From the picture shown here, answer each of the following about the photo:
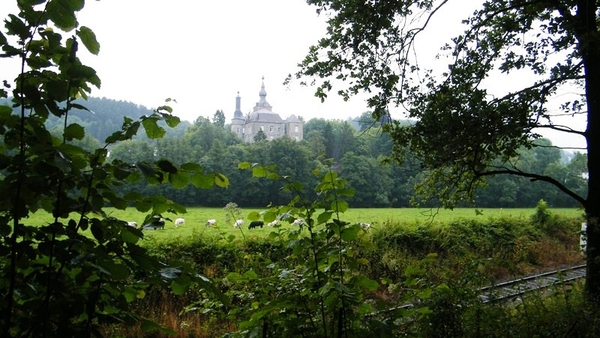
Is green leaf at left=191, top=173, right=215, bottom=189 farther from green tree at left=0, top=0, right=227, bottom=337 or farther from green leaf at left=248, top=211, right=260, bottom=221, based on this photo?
green leaf at left=248, top=211, right=260, bottom=221

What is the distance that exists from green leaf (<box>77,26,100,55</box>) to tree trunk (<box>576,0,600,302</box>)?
18.7 feet

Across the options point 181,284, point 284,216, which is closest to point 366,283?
point 284,216

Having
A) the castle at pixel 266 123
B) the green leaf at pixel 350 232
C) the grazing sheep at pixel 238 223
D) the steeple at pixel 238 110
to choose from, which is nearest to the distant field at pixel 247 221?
the grazing sheep at pixel 238 223

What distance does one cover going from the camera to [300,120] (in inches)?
3733

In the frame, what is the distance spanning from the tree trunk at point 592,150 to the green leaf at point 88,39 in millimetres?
5695

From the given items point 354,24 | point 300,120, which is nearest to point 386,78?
point 354,24

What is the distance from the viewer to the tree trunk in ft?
17.4

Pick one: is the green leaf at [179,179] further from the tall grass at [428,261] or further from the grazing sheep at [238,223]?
the grazing sheep at [238,223]

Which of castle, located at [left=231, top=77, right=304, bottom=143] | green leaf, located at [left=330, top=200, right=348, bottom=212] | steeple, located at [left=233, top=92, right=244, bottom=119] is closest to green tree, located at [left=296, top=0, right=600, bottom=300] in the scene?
green leaf, located at [left=330, top=200, right=348, bottom=212]

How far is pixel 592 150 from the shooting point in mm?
6098

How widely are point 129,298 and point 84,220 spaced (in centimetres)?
41

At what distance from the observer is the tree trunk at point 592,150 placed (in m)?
5.30

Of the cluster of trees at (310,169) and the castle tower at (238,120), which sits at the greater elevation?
the castle tower at (238,120)

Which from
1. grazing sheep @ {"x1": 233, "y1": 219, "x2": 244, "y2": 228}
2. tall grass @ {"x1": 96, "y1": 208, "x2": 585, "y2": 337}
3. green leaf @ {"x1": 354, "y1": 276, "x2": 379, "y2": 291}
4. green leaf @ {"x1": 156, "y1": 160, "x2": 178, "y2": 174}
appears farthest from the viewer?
grazing sheep @ {"x1": 233, "y1": 219, "x2": 244, "y2": 228}
